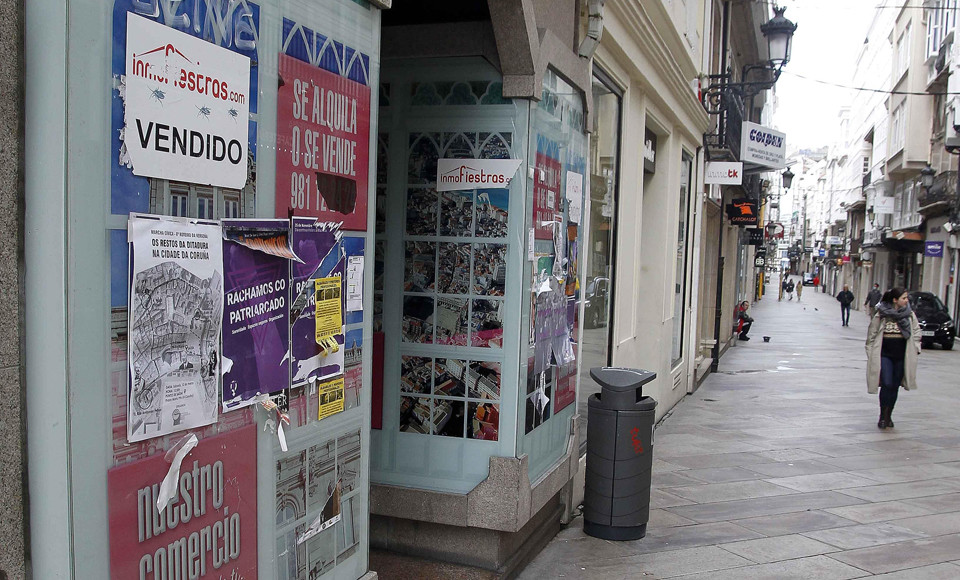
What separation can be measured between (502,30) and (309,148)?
7.98 ft

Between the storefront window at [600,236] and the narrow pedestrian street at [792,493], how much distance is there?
1.43 m

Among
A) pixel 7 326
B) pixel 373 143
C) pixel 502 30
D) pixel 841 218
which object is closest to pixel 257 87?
pixel 373 143

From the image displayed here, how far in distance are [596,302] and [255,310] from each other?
5.75 meters

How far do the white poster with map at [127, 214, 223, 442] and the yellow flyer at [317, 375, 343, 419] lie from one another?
0.65m

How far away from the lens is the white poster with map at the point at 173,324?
215cm

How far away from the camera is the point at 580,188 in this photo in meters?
6.52

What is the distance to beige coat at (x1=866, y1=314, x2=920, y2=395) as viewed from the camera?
11188 millimetres

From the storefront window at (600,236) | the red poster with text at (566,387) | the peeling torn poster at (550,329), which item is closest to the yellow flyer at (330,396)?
A: the peeling torn poster at (550,329)

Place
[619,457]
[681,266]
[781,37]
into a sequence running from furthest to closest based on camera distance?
[781,37], [681,266], [619,457]

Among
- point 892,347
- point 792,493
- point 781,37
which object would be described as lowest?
point 792,493

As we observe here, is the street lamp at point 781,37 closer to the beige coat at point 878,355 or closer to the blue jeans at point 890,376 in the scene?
the beige coat at point 878,355

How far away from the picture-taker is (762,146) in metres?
15.5

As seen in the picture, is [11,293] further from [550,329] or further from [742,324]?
[742,324]

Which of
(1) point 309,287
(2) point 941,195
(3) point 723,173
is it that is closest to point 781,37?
(3) point 723,173
